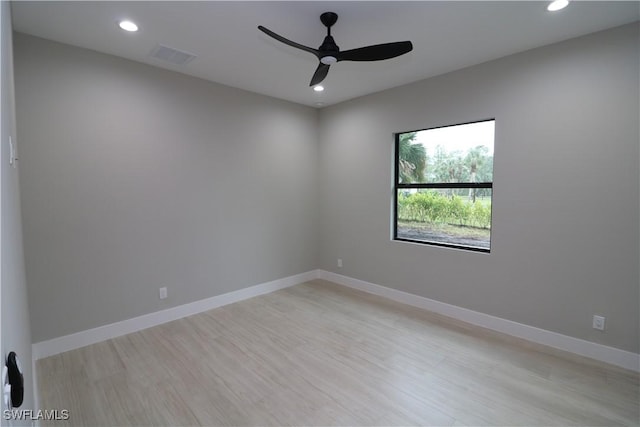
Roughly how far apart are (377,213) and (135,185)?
9.37 feet

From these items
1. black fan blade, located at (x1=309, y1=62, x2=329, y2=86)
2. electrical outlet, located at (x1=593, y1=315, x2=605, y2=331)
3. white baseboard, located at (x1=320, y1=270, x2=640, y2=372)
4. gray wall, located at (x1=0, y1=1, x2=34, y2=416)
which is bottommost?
white baseboard, located at (x1=320, y1=270, x2=640, y2=372)

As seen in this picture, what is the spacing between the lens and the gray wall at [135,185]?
262cm

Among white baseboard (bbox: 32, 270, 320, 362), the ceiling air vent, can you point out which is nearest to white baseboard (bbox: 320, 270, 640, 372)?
white baseboard (bbox: 32, 270, 320, 362)

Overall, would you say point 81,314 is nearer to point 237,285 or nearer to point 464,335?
point 237,285

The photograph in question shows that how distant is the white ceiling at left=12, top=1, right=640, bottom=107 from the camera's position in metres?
2.16

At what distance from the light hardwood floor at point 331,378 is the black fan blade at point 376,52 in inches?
95.9

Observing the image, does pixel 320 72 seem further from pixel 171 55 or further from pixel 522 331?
pixel 522 331

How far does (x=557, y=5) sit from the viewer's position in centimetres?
212

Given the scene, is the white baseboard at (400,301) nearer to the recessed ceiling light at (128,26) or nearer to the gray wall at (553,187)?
the gray wall at (553,187)

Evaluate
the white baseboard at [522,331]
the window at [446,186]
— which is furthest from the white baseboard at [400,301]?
the window at [446,186]

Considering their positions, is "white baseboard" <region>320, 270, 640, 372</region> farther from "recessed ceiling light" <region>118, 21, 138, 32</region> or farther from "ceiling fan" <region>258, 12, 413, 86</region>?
"recessed ceiling light" <region>118, 21, 138, 32</region>

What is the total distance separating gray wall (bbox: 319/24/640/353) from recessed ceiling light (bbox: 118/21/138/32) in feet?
9.26

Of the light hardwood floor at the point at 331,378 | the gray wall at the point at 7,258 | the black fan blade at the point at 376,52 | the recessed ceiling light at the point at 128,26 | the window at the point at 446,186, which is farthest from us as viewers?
the window at the point at 446,186

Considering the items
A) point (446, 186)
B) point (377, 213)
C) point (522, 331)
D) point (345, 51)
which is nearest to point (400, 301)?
point (377, 213)
